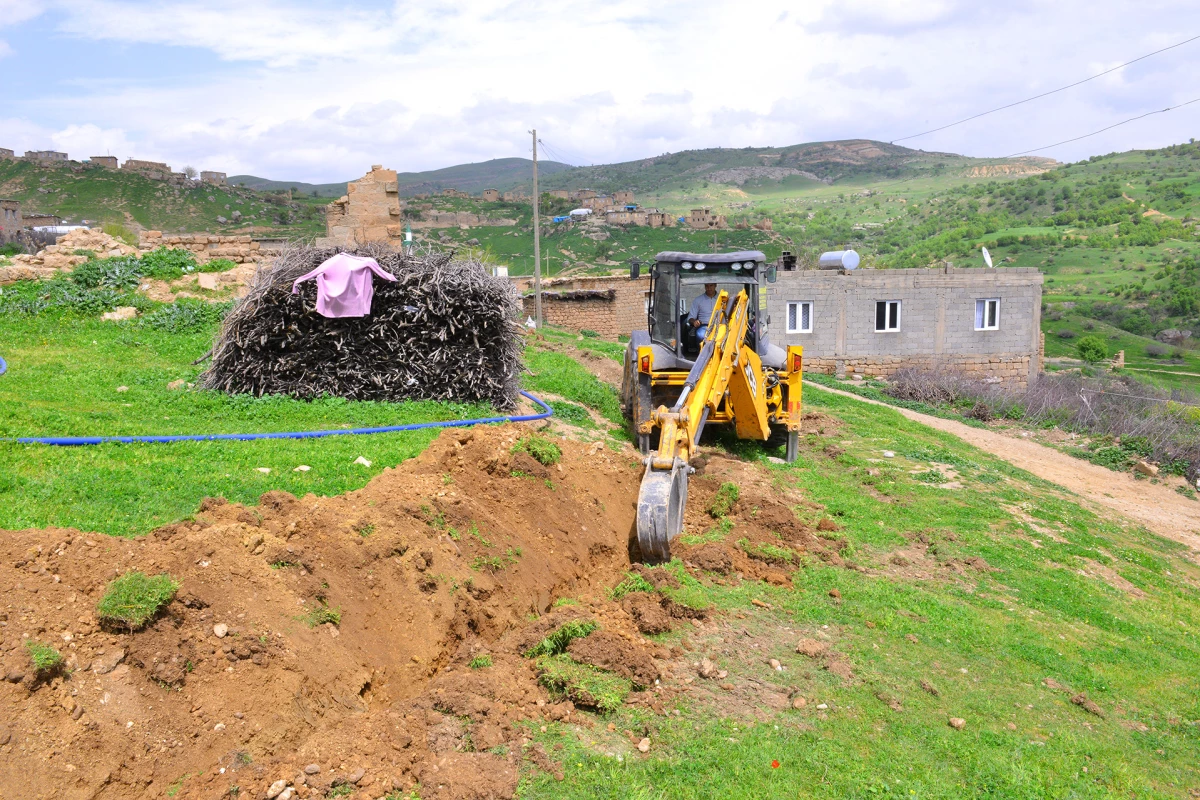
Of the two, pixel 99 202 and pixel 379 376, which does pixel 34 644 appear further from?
pixel 99 202

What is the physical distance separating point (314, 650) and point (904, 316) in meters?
27.2

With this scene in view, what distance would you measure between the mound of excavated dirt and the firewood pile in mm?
4450

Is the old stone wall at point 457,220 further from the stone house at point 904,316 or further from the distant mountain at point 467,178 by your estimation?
the distant mountain at point 467,178

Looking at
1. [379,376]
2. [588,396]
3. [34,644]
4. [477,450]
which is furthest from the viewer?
[588,396]

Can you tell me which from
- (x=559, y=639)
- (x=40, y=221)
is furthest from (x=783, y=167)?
(x=559, y=639)

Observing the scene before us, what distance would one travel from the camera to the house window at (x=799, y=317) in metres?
29.2

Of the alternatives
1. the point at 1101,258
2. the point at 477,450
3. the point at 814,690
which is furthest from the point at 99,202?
the point at 1101,258

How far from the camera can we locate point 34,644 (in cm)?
438

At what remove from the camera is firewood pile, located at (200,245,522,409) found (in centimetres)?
1169

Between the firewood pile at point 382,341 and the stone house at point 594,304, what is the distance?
19.6m

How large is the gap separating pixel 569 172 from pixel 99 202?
11415cm

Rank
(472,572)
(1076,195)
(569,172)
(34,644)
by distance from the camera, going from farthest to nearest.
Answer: (569,172) → (1076,195) → (472,572) → (34,644)

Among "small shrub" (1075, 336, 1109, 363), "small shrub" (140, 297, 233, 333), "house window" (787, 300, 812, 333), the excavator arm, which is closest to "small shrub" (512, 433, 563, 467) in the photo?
the excavator arm

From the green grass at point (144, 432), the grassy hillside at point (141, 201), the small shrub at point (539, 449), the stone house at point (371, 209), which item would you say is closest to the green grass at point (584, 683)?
the green grass at point (144, 432)
